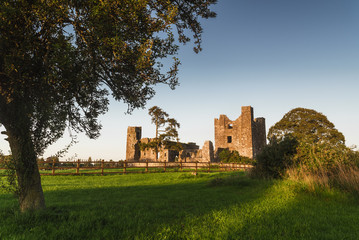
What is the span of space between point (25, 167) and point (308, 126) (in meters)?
32.7

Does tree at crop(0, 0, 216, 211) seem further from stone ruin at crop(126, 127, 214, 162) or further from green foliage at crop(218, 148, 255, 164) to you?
stone ruin at crop(126, 127, 214, 162)

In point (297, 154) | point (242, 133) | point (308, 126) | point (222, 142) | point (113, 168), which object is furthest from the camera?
point (222, 142)

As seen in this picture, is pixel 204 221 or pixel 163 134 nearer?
pixel 204 221

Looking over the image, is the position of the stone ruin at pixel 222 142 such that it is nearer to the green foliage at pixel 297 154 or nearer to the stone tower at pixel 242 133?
the stone tower at pixel 242 133

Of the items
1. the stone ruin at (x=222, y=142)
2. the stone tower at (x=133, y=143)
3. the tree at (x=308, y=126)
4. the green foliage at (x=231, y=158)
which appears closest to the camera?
the tree at (x=308, y=126)

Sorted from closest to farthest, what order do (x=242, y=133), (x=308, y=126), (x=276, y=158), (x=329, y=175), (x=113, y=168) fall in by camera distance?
(x=329, y=175) → (x=276, y=158) → (x=113, y=168) → (x=308, y=126) → (x=242, y=133)

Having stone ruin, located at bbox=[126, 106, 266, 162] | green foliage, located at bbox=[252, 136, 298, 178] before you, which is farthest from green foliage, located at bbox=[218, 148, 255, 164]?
green foliage, located at bbox=[252, 136, 298, 178]

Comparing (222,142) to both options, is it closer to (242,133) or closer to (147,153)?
(242,133)

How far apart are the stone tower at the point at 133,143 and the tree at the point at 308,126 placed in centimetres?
2227

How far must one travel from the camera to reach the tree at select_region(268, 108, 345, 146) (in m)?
28.8

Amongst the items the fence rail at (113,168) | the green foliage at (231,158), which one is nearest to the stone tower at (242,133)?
the green foliage at (231,158)

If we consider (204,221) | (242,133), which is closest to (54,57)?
(204,221)

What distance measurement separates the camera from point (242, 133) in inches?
1544

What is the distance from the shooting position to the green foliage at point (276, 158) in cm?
1051
